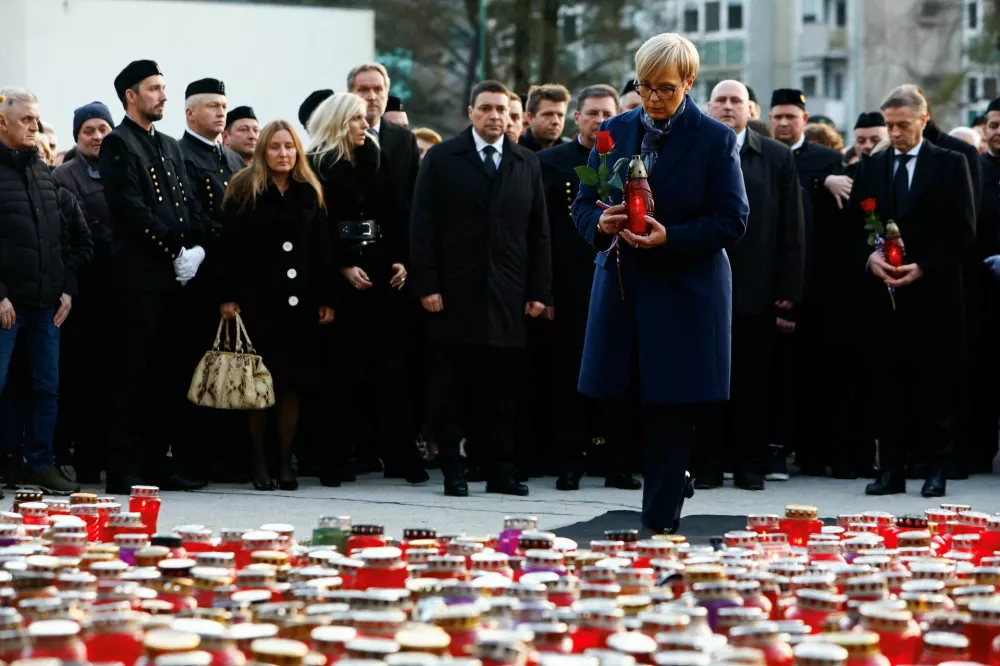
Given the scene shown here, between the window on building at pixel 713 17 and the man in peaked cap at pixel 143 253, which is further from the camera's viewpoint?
the window on building at pixel 713 17

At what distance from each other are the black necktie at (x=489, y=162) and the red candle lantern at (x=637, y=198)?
2920 mm

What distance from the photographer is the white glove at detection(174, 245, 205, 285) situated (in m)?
8.84

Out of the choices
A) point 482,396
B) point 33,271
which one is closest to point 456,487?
point 482,396

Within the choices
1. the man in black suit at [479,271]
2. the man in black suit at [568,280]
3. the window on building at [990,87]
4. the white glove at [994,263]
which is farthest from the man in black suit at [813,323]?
the window on building at [990,87]

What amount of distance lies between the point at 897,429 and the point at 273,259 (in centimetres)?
337

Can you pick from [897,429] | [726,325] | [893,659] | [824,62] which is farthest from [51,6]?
[824,62]

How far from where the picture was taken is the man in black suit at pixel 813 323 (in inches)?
393

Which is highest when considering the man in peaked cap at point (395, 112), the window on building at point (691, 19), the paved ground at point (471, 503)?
the window on building at point (691, 19)

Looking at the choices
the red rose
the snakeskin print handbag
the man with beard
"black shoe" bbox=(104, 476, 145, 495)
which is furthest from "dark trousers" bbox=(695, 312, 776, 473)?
the red rose

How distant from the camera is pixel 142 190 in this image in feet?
28.9

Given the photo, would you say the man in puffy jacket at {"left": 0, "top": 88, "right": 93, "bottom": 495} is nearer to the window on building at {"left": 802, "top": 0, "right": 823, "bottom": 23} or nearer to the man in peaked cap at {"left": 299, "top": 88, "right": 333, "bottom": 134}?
the man in peaked cap at {"left": 299, "top": 88, "right": 333, "bottom": 134}

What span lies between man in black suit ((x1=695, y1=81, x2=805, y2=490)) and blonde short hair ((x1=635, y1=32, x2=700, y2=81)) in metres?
2.95

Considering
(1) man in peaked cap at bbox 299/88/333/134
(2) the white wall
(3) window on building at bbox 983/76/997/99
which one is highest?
(3) window on building at bbox 983/76/997/99

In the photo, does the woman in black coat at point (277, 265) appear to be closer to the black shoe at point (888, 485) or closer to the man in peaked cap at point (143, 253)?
the man in peaked cap at point (143, 253)
